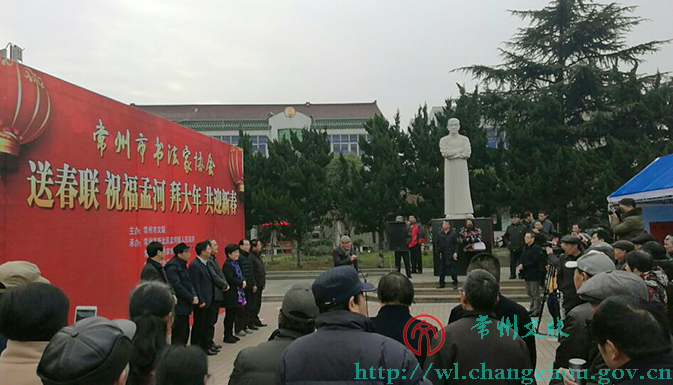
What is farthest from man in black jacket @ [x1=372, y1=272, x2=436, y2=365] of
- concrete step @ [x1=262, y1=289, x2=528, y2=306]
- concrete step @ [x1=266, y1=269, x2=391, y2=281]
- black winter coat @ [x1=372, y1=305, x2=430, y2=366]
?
concrete step @ [x1=266, y1=269, x2=391, y2=281]

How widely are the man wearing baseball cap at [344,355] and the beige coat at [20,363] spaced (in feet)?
3.50

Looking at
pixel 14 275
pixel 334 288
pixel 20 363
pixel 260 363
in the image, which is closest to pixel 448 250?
pixel 14 275

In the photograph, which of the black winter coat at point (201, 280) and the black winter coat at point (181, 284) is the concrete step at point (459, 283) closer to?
the black winter coat at point (201, 280)

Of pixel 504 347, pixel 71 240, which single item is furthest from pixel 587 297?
pixel 71 240

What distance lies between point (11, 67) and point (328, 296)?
4.91m

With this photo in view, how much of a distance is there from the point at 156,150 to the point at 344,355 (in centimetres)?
725

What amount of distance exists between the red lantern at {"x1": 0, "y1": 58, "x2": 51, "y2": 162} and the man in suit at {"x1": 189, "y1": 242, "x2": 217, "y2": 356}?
257cm

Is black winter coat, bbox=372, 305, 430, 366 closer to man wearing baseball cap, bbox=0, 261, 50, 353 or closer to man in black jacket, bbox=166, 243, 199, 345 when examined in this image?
man wearing baseball cap, bbox=0, 261, 50, 353

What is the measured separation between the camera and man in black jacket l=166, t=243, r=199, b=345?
6402mm

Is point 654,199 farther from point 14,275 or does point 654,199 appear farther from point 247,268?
point 14,275

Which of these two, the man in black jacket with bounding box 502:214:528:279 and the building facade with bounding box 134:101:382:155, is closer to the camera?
the man in black jacket with bounding box 502:214:528:279

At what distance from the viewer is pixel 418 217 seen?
58.6 feet

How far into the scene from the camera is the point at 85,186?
625 centimetres

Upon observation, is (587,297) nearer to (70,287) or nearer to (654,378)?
(654,378)
